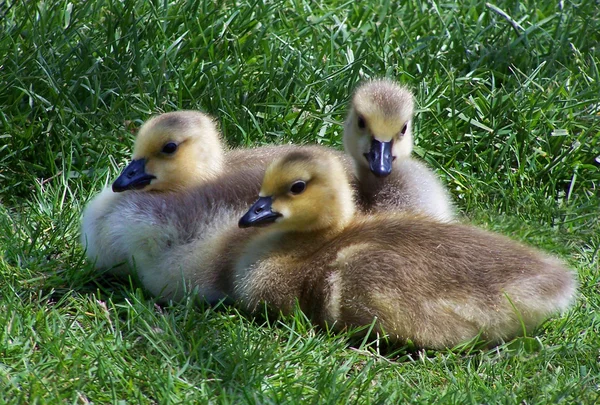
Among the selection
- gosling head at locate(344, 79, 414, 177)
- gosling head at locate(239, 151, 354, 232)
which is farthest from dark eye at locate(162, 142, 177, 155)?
gosling head at locate(344, 79, 414, 177)

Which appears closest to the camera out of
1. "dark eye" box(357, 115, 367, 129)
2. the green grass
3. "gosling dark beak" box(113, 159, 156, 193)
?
the green grass

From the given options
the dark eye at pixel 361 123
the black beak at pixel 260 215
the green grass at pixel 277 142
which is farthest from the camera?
the dark eye at pixel 361 123

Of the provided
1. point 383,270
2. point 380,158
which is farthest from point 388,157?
point 383,270

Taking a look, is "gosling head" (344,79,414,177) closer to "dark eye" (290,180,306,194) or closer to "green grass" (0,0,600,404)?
"dark eye" (290,180,306,194)

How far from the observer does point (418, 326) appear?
3275 mm

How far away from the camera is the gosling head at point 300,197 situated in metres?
3.42

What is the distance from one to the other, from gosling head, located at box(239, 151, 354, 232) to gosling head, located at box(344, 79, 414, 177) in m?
0.31

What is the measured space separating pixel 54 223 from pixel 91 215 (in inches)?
12.8

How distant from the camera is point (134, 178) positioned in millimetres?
3768

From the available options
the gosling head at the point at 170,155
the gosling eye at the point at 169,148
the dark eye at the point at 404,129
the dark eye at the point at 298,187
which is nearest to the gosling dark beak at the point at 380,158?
the dark eye at the point at 404,129

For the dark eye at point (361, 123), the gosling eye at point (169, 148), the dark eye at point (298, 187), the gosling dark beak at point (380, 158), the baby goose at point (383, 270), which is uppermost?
the gosling eye at point (169, 148)

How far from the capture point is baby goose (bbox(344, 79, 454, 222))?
150 inches

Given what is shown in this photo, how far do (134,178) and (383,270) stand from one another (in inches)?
43.4

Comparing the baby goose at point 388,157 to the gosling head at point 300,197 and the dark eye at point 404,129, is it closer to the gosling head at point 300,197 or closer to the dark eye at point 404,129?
the dark eye at point 404,129
